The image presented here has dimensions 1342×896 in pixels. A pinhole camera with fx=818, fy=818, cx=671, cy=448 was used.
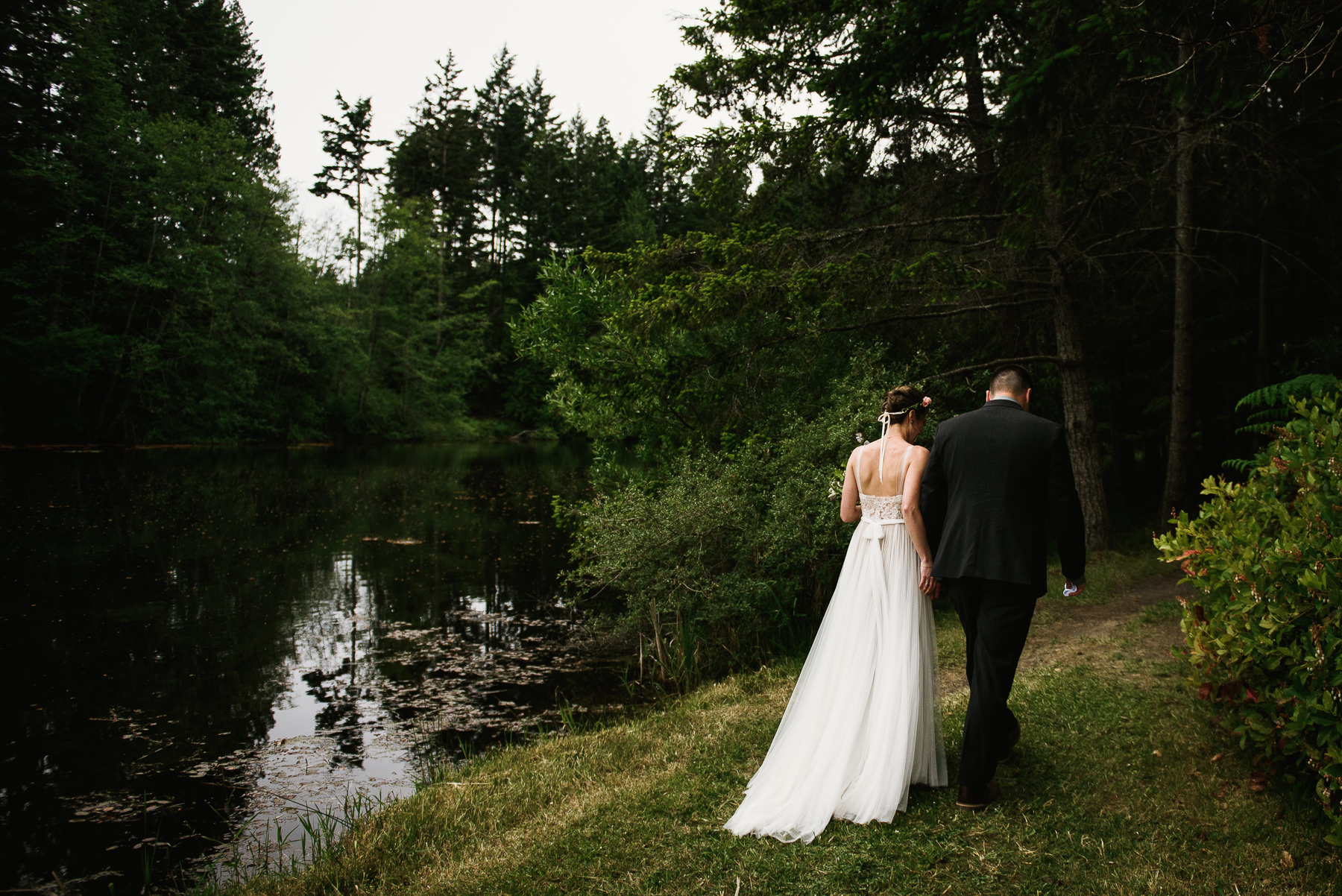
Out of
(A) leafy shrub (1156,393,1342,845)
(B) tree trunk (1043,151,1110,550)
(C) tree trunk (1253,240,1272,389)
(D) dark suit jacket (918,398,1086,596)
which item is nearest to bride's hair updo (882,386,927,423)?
(D) dark suit jacket (918,398,1086,596)

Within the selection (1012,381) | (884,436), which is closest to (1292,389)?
(1012,381)

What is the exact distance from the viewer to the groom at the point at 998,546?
3910mm

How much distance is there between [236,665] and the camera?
371 inches

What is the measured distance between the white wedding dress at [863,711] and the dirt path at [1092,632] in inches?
86.9

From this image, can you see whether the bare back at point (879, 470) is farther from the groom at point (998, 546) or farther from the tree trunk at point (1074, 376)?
the tree trunk at point (1074, 376)

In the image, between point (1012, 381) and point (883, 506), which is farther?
point (883, 506)

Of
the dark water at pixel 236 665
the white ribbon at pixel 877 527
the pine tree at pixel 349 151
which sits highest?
the pine tree at pixel 349 151

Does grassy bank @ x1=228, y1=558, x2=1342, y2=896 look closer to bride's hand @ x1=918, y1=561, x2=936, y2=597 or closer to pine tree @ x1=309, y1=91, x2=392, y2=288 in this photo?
bride's hand @ x1=918, y1=561, x2=936, y2=597

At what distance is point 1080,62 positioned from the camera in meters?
7.55

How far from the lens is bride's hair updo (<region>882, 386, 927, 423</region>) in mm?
4488

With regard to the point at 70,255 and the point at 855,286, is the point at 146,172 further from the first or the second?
the point at 855,286

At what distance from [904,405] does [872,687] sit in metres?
1.51

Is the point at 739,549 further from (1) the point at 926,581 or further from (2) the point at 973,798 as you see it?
(2) the point at 973,798

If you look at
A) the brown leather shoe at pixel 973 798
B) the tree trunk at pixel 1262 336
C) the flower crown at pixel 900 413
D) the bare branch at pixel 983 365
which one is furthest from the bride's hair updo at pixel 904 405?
the tree trunk at pixel 1262 336
